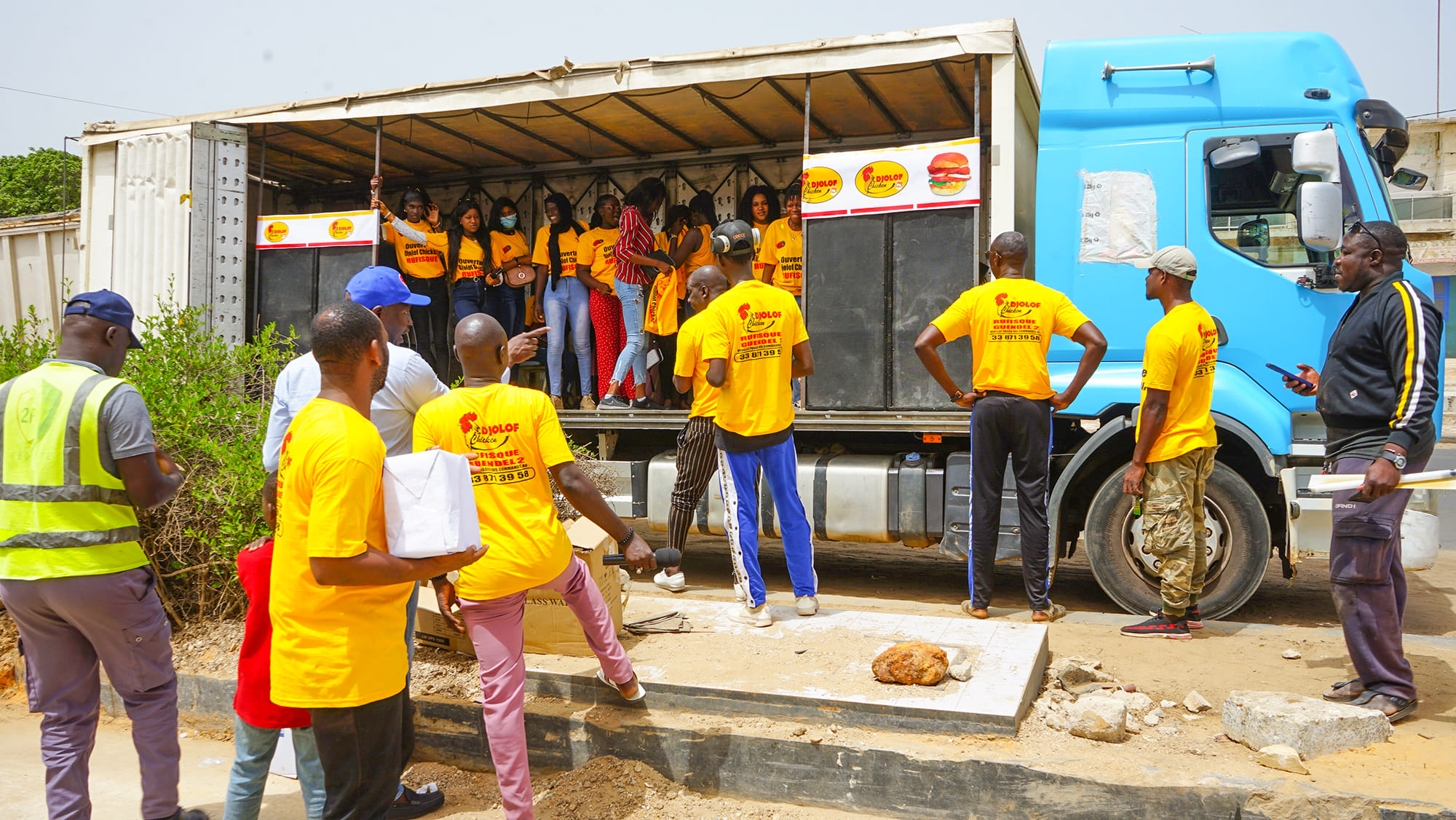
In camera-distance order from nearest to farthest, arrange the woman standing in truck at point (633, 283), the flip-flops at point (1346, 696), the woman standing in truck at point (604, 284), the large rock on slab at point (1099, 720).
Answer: the large rock on slab at point (1099, 720)
the flip-flops at point (1346, 696)
the woman standing in truck at point (633, 283)
the woman standing in truck at point (604, 284)

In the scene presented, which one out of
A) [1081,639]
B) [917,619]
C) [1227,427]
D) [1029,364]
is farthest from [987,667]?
[1227,427]

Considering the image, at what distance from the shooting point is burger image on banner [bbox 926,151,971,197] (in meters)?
5.83

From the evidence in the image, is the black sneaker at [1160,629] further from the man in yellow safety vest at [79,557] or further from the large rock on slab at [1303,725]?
the man in yellow safety vest at [79,557]

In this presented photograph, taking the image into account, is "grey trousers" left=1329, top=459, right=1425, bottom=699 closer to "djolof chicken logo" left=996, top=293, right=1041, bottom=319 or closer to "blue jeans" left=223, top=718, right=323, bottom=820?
"djolof chicken logo" left=996, top=293, right=1041, bottom=319

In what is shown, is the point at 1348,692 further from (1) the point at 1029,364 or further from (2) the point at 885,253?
(2) the point at 885,253

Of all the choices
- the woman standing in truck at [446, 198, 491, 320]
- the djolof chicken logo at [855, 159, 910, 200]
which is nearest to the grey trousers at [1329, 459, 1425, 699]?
the djolof chicken logo at [855, 159, 910, 200]

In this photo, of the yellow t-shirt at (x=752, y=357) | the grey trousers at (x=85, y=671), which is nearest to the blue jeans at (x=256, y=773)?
the grey trousers at (x=85, y=671)

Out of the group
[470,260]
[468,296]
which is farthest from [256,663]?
[470,260]

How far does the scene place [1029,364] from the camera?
195 inches

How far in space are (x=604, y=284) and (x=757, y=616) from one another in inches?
169

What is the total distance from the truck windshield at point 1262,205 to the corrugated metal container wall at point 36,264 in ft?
34.1

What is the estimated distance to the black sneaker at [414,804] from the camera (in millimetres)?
Answer: 3436

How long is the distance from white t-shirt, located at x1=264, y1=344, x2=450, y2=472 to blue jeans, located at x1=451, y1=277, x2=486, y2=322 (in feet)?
17.4

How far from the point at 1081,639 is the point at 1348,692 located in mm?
1276
